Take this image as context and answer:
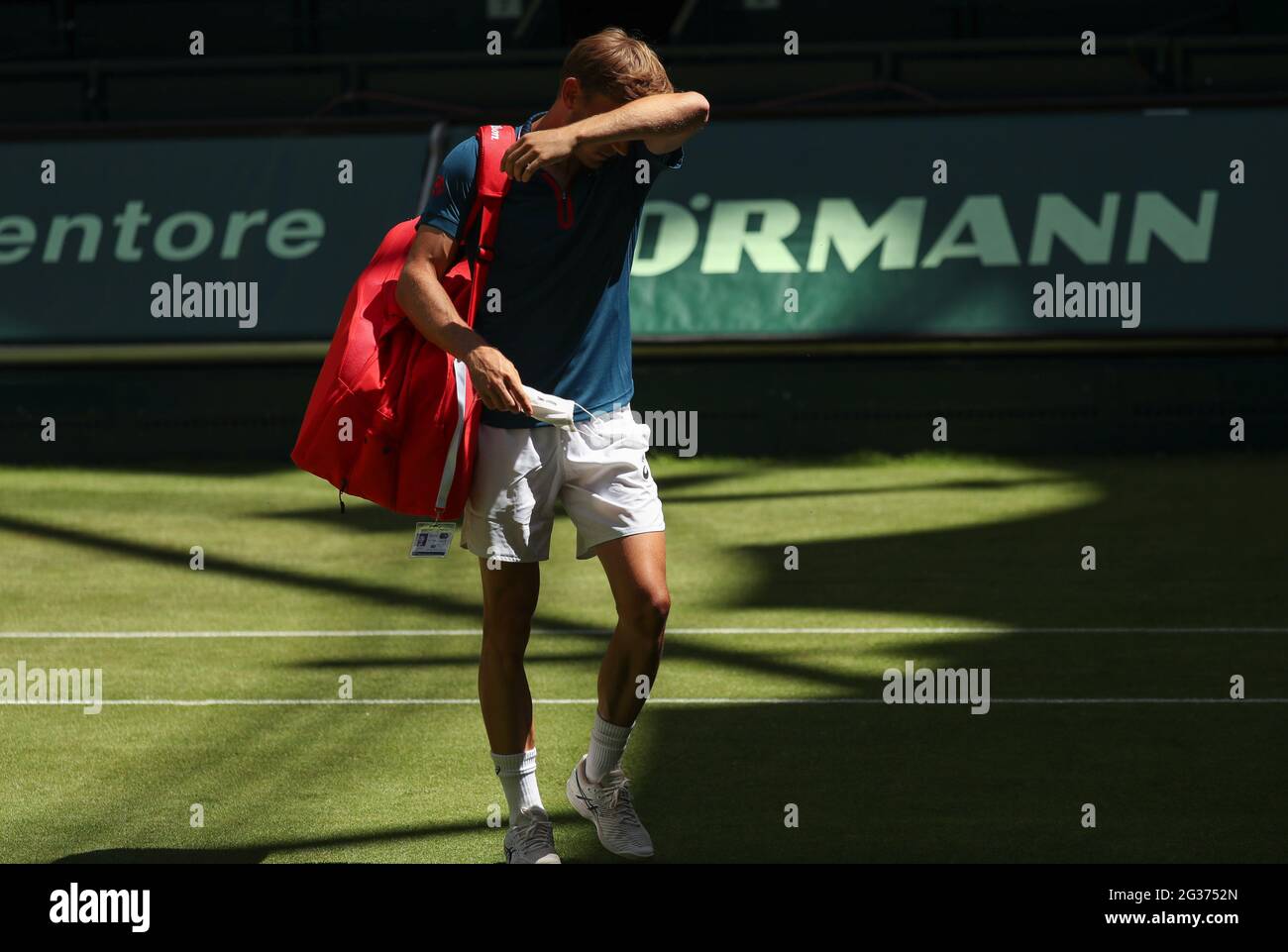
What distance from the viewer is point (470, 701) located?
7.38m

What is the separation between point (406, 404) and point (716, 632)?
156 inches

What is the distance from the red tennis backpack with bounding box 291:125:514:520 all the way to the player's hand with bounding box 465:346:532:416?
0.26 meters

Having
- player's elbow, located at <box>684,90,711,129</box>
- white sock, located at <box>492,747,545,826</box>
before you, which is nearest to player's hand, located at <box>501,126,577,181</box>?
player's elbow, located at <box>684,90,711,129</box>

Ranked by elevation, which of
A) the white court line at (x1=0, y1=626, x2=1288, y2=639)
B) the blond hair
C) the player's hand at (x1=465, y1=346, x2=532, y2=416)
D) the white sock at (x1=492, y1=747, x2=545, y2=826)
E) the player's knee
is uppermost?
the blond hair

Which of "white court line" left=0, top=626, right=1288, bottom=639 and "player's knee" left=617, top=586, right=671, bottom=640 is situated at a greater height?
"player's knee" left=617, top=586, right=671, bottom=640

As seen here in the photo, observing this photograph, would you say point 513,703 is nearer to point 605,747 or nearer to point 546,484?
point 605,747

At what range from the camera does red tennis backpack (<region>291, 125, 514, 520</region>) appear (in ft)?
16.0

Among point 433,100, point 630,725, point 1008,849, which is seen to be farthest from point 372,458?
point 433,100

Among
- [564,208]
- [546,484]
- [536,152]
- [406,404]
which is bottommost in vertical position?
[546,484]

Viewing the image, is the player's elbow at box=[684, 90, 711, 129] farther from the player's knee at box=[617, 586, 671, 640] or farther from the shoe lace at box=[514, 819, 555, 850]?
the shoe lace at box=[514, 819, 555, 850]

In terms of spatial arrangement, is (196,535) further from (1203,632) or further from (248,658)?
(1203,632)

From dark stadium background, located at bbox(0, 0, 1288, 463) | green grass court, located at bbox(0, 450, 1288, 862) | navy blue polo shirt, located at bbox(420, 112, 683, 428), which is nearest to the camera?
navy blue polo shirt, located at bbox(420, 112, 683, 428)

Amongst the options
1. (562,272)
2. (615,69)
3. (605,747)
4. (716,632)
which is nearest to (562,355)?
(562,272)

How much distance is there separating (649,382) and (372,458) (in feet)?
31.9
